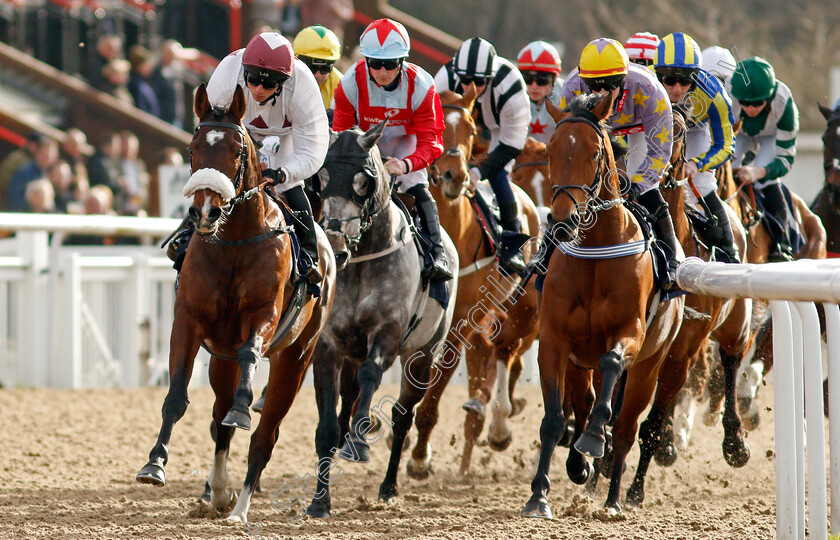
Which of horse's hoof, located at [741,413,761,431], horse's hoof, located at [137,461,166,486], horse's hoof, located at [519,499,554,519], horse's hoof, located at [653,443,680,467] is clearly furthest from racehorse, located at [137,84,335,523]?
horse's hoof, located at [741,413,761,431]

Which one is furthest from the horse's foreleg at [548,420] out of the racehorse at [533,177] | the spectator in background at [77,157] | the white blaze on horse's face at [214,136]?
the spectator in background at [77,157]

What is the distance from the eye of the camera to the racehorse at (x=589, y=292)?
519cm

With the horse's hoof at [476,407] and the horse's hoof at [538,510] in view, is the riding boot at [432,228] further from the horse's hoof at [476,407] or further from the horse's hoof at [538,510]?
the horse's hoof at [538,510]

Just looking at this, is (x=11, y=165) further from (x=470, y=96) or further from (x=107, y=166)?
(x=470, y=96)

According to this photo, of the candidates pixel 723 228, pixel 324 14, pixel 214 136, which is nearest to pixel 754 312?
pixel 723 228

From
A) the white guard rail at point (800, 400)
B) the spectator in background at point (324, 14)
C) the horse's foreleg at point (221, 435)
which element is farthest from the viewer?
the spectator in background at point (324, 14)

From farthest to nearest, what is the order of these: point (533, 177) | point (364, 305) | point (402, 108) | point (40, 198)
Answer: point (40, 198) < point (533, 177) < point (402, 108) < point (364, 305)

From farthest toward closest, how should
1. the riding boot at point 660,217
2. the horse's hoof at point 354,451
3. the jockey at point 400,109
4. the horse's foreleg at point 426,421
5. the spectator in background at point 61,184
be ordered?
the spectator in background at point 61,184, the horse's foreleg at point 426,421, the jockey at point 400,109, the riding boot at point 660,217, the horse's hoof at point 354,451

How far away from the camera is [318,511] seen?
220 inches

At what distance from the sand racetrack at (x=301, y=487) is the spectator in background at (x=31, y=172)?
124 inches

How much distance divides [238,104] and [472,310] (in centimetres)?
274

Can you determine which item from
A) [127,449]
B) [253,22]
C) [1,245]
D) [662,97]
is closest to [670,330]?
[662,97]

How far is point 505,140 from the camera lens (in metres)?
7.38

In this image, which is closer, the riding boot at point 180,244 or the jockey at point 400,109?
the riding boot at point 180,244
